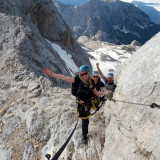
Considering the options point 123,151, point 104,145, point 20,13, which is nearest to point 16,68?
point 104,145

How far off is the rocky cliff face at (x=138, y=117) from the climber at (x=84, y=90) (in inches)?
41.9

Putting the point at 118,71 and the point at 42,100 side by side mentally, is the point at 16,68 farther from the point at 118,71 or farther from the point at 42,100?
the point at 118,71

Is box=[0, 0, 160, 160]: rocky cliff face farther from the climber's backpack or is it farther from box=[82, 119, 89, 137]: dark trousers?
the climber's backpack

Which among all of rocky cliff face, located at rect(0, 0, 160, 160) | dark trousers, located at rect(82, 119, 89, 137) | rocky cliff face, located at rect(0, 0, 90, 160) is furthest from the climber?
rocky cliff face, located at rect(0, 0, 90, 160)

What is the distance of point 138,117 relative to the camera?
19.0ft

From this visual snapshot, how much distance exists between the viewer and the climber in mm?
6380

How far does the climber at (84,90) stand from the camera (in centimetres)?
638

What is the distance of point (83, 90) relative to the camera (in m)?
6.79

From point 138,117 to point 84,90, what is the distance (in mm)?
2358

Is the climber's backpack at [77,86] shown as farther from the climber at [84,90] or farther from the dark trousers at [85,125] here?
the dark trousers at [85,125]

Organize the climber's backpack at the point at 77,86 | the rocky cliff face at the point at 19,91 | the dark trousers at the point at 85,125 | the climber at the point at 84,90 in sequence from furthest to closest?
the rocky cliff face at the point at 19,91 < the dark trousers at the point at 85,125 < the climber's backpack at the point at 77,86 < the climber at the point at 84,90

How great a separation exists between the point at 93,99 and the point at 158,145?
346cm

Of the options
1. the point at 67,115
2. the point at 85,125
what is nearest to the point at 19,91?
the point at 67,115

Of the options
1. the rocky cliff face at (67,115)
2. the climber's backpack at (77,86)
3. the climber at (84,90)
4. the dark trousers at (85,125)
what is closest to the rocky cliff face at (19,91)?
the rocky cliff face at (67,115)
